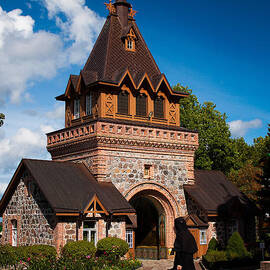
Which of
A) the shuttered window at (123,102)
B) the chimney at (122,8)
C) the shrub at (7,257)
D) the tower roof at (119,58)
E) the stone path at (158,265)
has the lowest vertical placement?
the stone path at (158,265)

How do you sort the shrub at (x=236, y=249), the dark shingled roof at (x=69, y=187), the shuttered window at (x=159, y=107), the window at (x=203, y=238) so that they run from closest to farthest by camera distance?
the dark shingled roof at (x=69, y=187), the shrub at (x=236, y=249), the window at (x=203, y=238), the shuttered window at (x=159, y=107)

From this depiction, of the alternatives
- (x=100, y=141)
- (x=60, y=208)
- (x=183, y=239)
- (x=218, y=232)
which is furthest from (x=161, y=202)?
(x=183, y=239)

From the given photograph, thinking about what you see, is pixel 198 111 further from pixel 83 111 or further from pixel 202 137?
pixel 83 111

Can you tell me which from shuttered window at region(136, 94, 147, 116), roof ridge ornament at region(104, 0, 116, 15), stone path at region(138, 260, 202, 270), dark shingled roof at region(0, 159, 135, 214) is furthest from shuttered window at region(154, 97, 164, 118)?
stone path at region(138, 260, 202, 270)

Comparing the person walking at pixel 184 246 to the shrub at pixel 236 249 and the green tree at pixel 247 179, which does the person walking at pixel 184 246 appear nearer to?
the shrub at pixel 236 249

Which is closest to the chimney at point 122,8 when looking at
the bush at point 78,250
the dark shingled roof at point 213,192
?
the dark shingled roof at point 213,192

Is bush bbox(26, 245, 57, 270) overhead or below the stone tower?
below

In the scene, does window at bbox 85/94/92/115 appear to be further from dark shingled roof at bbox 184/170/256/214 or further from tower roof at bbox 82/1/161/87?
dark shingled roof at bbox 184/170/256/214

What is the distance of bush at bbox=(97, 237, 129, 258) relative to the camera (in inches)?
901

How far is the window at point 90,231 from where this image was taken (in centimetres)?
2388

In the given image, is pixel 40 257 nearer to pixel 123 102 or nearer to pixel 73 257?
pixel 73 257

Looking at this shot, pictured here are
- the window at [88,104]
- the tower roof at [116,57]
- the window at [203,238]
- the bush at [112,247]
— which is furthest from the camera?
the tower roof at [116,57]

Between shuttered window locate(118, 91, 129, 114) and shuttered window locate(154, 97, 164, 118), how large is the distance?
7.34 ft

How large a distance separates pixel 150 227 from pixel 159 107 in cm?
769
